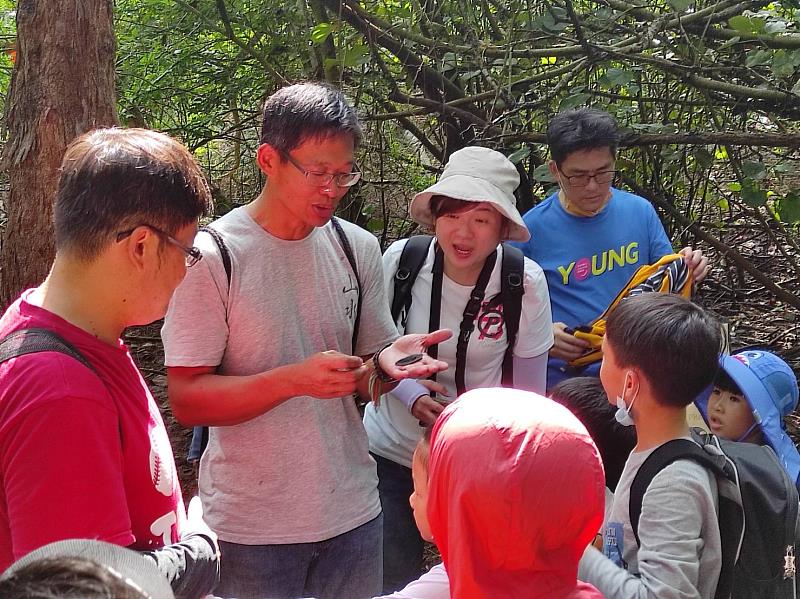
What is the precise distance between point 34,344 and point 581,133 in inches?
92.0

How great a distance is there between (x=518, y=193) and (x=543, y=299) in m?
1.90

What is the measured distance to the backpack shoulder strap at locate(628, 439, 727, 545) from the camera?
1847 millimetres

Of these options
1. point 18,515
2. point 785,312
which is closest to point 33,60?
point 18,515

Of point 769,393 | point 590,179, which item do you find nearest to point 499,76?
point 590,179

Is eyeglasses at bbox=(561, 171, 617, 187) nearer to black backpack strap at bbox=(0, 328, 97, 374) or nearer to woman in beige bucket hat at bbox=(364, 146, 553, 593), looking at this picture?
woman in beige bucket hat at bbox=(364, 146, 553, 593)

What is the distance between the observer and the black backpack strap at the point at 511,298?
257cm

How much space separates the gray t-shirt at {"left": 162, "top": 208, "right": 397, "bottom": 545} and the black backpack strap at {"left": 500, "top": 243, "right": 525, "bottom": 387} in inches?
25.5

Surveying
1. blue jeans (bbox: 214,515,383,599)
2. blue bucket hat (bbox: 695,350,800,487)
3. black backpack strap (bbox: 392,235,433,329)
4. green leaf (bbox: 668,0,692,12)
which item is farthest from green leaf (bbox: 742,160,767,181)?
blue jeans (bbox: 214,515,383,599)

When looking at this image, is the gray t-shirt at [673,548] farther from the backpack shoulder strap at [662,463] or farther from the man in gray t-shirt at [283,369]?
the man in gray t-shirt at [283,369]

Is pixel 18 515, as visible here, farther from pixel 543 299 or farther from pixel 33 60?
pixel 33 60

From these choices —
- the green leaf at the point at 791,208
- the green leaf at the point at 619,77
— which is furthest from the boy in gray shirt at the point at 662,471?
the green leaf at the point at 619,77

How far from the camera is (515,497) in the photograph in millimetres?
1330

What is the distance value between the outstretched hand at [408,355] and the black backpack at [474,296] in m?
0.42

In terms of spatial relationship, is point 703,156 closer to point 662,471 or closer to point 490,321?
point 490,321
